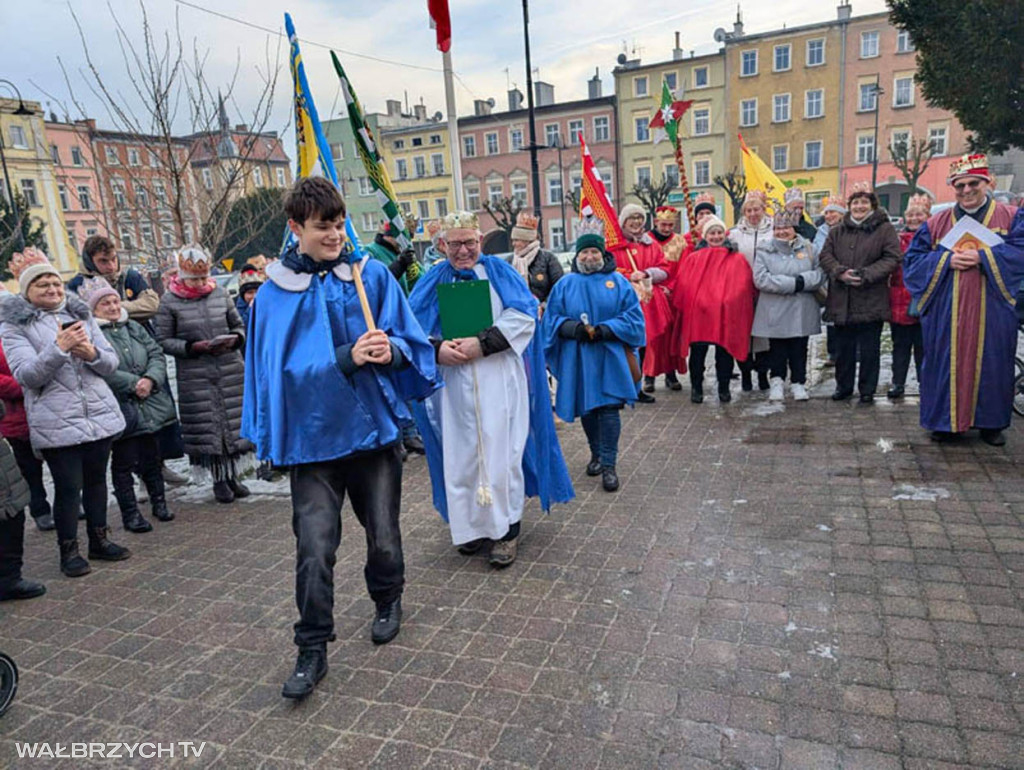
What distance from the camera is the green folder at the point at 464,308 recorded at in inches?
155

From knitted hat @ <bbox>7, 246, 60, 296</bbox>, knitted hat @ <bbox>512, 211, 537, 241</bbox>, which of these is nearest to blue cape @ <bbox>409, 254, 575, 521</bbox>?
knitted hat @ <bbox>7, 246, 60, 296</bbox>

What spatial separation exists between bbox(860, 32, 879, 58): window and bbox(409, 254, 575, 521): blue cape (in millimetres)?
48735

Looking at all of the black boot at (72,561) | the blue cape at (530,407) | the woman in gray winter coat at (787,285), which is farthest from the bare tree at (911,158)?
the black boot at (72,561)

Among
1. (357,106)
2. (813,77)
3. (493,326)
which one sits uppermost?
(813,77)

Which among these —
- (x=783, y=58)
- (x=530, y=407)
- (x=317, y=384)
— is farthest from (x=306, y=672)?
(x=783, y=58)

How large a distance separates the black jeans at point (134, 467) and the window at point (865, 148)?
48323 mm

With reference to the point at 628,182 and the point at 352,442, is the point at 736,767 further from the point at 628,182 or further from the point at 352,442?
the point at 628,182

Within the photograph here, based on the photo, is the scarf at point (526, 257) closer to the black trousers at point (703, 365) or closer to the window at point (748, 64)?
the black trousers at point (703, 365)

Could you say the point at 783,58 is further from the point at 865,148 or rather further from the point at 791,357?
the point at 791,357

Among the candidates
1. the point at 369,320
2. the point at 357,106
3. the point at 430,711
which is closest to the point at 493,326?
the point at 369,320

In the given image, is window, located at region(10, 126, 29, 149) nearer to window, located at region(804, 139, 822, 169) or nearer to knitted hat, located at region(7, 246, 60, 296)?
window, located at region(804, 139, 822, 169)

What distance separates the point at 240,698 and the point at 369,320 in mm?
1709

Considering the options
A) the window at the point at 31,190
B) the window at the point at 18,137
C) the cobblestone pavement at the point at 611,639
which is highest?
the window at the point at 18,137

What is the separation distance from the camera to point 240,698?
9.95ft
